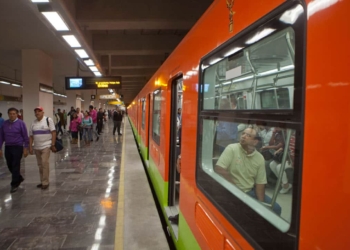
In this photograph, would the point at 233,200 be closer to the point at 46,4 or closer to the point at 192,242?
the point at 192,242

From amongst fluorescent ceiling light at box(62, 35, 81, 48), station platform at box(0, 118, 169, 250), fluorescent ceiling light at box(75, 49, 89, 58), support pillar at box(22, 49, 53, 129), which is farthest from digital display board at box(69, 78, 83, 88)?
fluorescent ceiling light at box(62, 35, 81, 48)

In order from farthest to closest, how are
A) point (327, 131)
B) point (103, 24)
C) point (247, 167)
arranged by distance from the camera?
point (103, 24)
point (247, 167)
point (327, 131)

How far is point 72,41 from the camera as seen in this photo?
6160 mm

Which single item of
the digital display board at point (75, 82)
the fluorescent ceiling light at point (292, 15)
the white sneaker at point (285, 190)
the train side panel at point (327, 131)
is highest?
the digital display board at point (75, 82)

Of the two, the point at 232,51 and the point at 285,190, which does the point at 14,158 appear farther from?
the point at 285,190

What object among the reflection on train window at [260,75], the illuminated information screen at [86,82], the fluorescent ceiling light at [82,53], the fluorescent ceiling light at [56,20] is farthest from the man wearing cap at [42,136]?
the illuminated information screen at [86,82]

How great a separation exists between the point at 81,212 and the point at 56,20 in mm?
3354

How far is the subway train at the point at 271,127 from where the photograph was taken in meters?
0.84

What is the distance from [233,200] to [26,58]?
10457mm

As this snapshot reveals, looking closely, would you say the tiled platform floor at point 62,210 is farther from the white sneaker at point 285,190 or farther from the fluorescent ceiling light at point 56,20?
the fluorescent ceiling light at point 56,20

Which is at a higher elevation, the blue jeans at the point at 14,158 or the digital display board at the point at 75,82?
the digital display board at the point at 75,82

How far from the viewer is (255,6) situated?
1346 millimetres

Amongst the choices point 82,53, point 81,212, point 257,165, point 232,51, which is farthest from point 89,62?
point 257,165

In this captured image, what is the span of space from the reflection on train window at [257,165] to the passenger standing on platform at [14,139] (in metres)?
4.85
